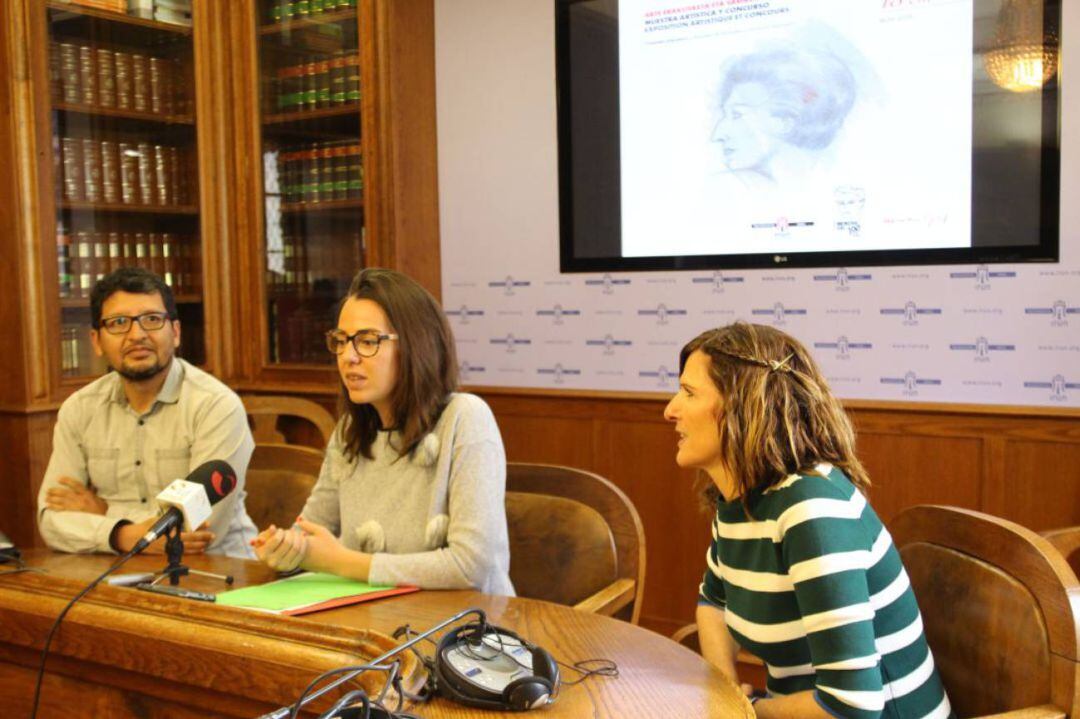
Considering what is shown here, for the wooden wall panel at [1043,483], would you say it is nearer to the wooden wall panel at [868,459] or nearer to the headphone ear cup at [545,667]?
the wooden wall panel at [868,459]

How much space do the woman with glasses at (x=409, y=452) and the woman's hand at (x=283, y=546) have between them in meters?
0.02

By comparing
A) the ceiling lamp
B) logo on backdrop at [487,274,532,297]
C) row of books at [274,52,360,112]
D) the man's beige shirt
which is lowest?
the man's beige shirt

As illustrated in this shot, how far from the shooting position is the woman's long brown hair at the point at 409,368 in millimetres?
2111

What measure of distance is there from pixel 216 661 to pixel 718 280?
279 cm

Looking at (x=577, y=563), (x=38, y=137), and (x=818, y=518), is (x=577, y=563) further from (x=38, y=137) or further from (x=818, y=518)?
(x=38, y=137)

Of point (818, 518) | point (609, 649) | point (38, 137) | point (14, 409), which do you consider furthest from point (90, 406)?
point (818, 518)

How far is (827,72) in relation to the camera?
11.2 ft

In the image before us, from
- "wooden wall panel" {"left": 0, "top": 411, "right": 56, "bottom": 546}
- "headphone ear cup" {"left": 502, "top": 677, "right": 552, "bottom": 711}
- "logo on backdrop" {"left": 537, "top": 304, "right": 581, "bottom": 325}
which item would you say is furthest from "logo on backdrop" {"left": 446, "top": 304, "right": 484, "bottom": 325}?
"headphone ear cup" {"left": 502, "top": 677, "right": 552, "bottom": 711}

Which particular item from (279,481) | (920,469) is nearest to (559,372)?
(920,469)

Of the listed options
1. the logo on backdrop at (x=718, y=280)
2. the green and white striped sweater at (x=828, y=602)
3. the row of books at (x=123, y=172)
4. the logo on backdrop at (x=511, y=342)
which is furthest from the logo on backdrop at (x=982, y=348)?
the row of books at (x=123, y=172)

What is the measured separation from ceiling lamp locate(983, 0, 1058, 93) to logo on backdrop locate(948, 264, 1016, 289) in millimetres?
535

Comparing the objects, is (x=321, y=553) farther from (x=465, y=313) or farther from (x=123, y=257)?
(x=123, y=257)

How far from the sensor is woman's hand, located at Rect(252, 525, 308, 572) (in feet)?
6.09

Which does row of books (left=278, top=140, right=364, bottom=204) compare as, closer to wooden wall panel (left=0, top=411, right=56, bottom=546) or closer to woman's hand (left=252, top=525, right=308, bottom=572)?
wooden wall panel (left=0, top=411, right=56, bottom=546)
